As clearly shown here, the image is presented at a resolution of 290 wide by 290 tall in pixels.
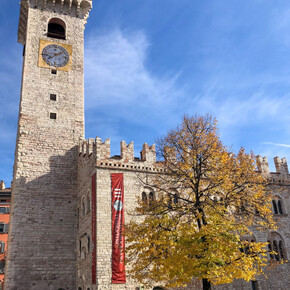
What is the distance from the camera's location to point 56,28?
34.5 m

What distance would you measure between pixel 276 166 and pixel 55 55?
22.4 m

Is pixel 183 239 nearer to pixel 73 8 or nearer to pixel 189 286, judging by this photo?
pixel 189 286

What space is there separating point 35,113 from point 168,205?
15.8 meters

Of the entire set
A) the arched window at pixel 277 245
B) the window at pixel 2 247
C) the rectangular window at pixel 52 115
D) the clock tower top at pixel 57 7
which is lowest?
the arched window at pixel 277 245

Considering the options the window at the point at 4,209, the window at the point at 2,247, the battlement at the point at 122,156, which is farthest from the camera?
the window at the point at 4,209

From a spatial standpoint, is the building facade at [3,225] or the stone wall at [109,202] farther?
the building facade at [3,225]

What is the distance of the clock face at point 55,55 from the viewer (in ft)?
102

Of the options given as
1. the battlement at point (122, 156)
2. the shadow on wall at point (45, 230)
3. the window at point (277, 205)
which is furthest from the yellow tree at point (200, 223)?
the shadow on wall at point (45, 230)

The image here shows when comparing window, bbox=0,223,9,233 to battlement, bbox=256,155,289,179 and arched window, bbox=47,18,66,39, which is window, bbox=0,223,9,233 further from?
battlement, bbox=256,155,289,179

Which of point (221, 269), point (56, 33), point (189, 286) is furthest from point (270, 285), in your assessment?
point (56, 33)

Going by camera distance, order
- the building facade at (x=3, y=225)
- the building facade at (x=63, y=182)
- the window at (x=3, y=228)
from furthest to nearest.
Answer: the window at (x=3, y=228) → the building facade at (x=3, y=225) → the building facade at (x=63, y=182)

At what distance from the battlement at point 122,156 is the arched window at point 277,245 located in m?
10.2

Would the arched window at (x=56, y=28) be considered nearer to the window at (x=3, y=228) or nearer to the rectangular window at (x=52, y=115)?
the rectangular window at (x=52, y=115)

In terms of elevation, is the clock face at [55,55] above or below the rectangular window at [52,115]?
above
